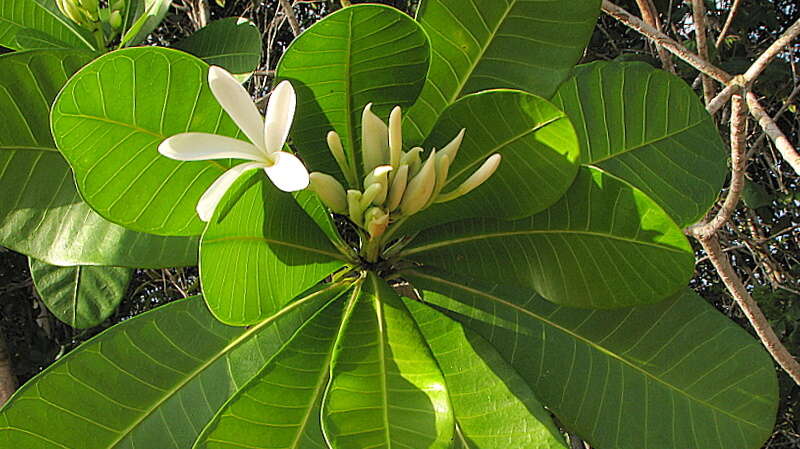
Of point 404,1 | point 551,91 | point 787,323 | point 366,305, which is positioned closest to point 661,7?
point 404,1

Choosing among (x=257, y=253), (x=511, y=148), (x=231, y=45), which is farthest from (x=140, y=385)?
(x=231, y=45)

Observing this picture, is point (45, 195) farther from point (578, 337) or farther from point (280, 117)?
point (578, 337)

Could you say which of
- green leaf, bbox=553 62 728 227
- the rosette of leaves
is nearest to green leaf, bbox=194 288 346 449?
the rosette of leaves

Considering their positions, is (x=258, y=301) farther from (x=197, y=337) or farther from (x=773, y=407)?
(x=773, y=407)

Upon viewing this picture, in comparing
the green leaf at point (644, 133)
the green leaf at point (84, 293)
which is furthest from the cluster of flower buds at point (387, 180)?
the green leaf at point (84, 293)

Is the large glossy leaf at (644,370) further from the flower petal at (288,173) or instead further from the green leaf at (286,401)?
the flower petal at (288,173)

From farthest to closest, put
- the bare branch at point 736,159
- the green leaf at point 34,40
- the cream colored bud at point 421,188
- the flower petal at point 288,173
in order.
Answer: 1. the green leaf at point 34,40
2. the bare branch at point 736,159
3. the cream colored bud at point 421,188
4. the flower petal at point 288,173

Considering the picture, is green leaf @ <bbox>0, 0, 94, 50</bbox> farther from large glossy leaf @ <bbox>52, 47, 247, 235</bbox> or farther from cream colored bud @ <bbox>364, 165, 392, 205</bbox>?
cream colored bud @ <bbox>364, 165, 392, 205</bbox>
